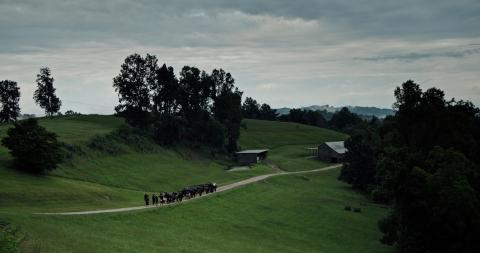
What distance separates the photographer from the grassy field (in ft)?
140

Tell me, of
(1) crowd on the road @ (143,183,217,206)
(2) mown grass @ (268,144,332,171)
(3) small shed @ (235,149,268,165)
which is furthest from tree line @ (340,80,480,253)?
(3) small shed @ (235,149,268,165)

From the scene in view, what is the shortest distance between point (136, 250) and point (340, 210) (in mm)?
49315

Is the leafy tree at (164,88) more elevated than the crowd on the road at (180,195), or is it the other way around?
the leafy tree at (164,88)

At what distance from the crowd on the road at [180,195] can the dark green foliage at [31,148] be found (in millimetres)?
12965

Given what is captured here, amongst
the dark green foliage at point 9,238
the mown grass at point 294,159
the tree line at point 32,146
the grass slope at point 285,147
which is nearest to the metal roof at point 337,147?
the mown grass at point 294,159

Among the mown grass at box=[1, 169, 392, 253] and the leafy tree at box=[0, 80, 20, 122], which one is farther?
the leafy tree at box=[0, 80, 20, 122]

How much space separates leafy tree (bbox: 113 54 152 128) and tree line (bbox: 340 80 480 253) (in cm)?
6731

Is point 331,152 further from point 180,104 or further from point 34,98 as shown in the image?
point 34,98

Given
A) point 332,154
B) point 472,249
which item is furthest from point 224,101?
point 472,249

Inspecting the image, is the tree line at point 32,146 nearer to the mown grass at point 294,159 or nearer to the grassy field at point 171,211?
the grassy field at point 171,211

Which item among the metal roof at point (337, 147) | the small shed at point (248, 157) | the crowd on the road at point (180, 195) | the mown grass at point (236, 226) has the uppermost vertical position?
the metal roof at point (337, 147)

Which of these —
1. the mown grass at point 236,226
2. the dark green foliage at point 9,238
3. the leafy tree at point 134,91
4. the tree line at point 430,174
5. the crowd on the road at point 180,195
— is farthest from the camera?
the leafy tree at point 134,91

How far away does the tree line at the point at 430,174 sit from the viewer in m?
52.7

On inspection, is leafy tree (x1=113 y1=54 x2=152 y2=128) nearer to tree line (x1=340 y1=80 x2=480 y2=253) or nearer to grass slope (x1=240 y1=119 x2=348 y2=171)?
grass slope (x1=240 y1=119 x2=348 y2=171)
